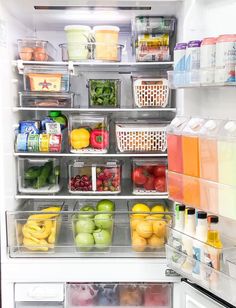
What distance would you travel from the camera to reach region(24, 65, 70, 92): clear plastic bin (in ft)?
7.04

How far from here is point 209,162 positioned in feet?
4.87

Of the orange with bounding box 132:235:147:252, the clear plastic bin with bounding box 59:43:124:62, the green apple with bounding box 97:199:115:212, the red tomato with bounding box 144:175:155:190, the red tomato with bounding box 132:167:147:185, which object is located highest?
the clear plastic bin with bounding box 59:43:124:62

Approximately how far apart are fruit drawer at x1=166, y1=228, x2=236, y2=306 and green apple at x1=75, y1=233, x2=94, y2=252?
18.1 inches

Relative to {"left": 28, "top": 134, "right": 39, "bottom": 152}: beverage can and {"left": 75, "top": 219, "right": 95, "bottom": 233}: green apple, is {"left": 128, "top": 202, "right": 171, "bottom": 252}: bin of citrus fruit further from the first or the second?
{"left": 28, "top": 134, "right": 39, "bottom": 152}: beverage can

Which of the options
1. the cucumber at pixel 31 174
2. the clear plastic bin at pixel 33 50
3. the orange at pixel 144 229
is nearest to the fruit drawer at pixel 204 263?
the orange at pixel 144 229

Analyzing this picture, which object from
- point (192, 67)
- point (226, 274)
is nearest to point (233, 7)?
point (192, 67)

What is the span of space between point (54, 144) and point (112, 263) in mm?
623

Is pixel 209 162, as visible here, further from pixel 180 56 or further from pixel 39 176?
pixel 39 176

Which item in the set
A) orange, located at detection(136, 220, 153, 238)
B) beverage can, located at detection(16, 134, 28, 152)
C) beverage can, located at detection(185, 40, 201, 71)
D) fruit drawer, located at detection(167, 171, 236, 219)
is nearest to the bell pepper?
beverage can, located at detection(16, 134, 28, 152)

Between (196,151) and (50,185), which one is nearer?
(196,151)

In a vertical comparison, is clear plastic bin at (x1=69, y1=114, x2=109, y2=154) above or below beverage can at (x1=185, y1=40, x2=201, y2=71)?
below

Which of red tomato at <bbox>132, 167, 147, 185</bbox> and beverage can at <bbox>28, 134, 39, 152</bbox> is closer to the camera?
beverage can at <bbox>28, 134, 39, 152</bbox>

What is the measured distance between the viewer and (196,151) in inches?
60.3

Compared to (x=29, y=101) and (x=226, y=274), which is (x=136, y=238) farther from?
(x=29, y=101)
